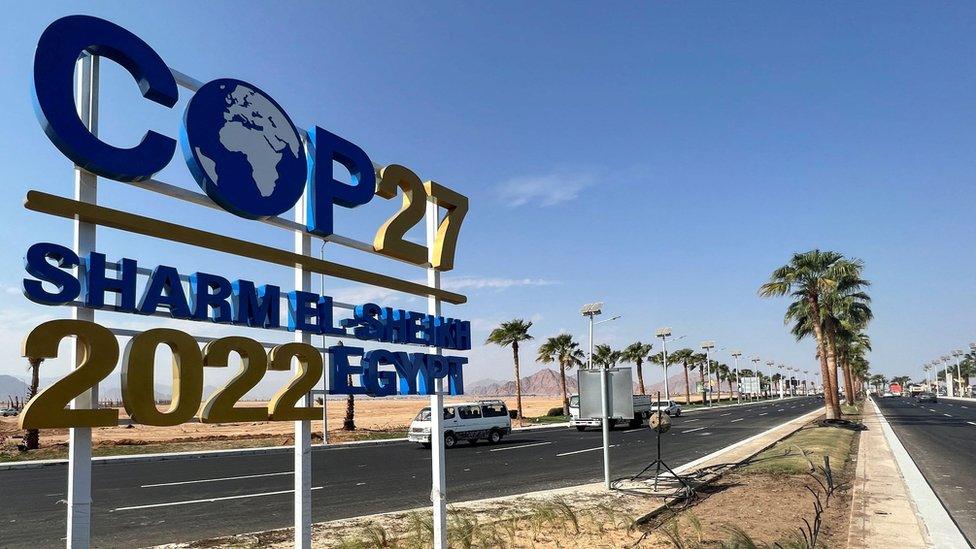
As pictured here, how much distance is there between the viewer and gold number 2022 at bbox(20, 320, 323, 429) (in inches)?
209

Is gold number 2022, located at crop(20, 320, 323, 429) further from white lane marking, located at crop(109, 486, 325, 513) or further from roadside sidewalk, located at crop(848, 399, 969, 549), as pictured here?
white lane marking, located at crop(109, 486, 325, 513)

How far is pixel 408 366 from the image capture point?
9648 mm

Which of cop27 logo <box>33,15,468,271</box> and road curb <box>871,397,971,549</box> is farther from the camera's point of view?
road curb <box>871,397,971,549</box>

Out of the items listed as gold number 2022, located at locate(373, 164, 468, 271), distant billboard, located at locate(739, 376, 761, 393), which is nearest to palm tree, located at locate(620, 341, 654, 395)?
distant billboard, located at locate(739, 376, 761, 393)

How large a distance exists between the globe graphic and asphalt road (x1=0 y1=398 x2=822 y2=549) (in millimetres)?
7115

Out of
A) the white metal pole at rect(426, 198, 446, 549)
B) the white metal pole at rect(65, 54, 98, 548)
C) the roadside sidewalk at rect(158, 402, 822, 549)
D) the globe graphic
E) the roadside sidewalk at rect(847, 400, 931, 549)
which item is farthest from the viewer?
the roadside sidewalk at rect(158, 402, 822, 549)

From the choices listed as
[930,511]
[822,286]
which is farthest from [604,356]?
[930,511]

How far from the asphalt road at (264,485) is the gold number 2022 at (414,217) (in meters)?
6.18

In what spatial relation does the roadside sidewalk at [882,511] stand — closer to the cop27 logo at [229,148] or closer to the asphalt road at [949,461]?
the asphalt road at [949,461]

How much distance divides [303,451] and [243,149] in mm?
3868

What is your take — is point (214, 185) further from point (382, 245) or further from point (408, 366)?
point (408, 366)

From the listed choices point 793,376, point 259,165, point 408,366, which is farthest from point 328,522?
point 793,376

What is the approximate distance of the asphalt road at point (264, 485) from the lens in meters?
12.6

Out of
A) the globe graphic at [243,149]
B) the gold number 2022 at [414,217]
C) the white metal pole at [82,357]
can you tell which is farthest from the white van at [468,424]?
the white metal pole at [82,357]
